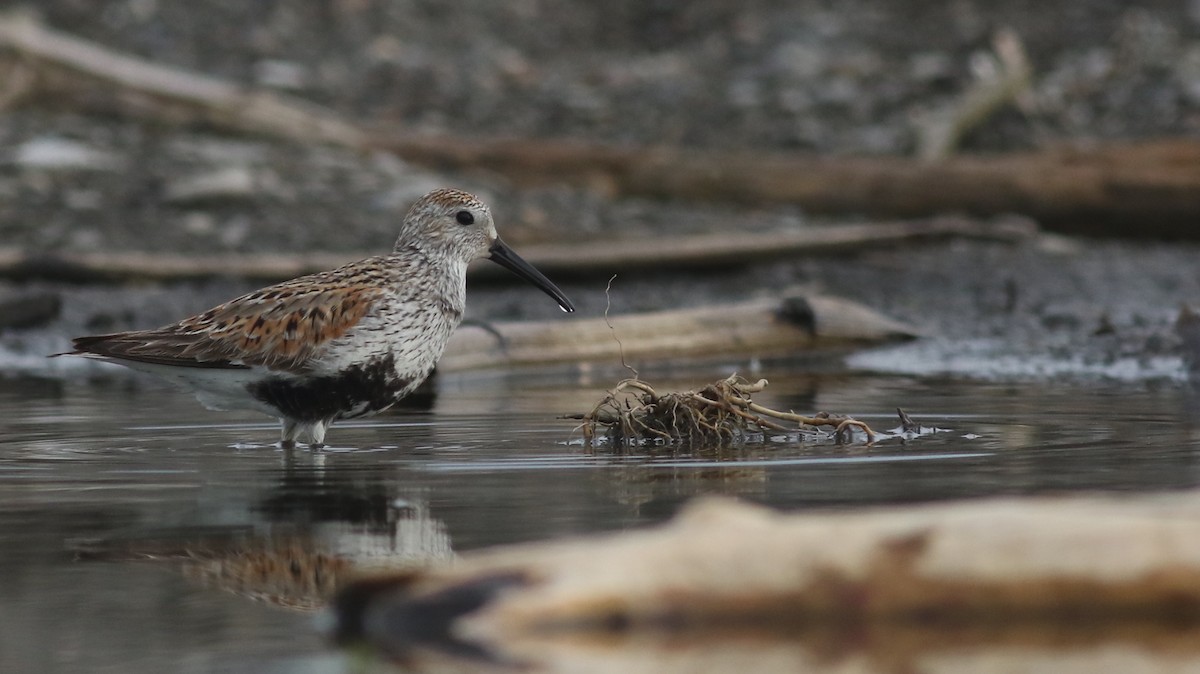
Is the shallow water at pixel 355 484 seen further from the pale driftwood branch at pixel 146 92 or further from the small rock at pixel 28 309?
the pale driftwood branch at pixel 146 92

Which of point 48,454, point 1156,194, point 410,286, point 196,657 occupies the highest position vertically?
point 1156,194

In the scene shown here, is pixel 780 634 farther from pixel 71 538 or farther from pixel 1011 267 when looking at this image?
pixel 1011 267

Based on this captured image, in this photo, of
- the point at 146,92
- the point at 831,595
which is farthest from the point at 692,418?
the point at 146,92

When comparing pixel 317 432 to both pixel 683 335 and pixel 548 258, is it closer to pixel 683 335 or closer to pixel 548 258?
pixel 683 335

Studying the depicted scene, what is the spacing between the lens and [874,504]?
5.30 metres

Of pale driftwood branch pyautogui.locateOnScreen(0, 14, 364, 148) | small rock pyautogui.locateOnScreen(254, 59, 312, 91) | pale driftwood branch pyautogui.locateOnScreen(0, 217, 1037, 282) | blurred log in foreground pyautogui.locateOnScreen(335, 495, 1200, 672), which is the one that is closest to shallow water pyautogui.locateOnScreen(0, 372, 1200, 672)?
blurred log in foreground pyautogui.locateOnScreen(335, 495, 1200, 672)

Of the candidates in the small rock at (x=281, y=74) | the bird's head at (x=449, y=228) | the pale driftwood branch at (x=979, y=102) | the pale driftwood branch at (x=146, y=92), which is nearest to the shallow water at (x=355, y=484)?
the bird's head at (x=449, y=228)

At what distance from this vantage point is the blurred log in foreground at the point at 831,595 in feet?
11.5

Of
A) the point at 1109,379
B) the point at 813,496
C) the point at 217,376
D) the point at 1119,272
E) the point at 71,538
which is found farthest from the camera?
the point at 1119,272

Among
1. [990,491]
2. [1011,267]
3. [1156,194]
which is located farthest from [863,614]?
[1156,194]

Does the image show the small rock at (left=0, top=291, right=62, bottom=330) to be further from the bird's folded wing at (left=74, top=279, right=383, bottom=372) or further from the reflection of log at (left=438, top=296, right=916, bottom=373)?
the bird's folded wing at (left=74, top=279, right=383, bottom=372)

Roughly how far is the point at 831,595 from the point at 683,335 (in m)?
6.70

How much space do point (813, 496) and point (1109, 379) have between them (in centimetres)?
448

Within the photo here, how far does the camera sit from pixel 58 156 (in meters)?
14.2
